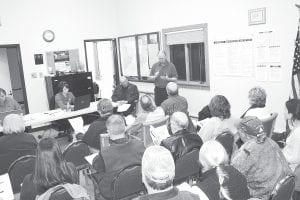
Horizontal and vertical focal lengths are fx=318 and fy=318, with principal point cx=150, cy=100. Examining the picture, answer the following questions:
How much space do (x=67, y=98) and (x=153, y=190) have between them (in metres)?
5.36

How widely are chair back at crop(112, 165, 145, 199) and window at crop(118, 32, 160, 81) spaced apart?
555 cm

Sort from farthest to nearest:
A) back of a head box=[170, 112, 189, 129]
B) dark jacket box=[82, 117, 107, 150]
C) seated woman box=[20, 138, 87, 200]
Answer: dark jacket box=[82, 117, 107, 150], back of a head box=[170, 112, 189, 129], seated woman box=[20, 138, 87, 200]

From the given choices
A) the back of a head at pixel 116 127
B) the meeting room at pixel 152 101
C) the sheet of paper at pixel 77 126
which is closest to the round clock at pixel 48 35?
the meeting room at pixel 152 101

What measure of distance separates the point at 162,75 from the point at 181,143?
164 inches

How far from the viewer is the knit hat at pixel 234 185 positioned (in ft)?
6.42

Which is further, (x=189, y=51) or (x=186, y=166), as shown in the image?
(x=189, y=51)

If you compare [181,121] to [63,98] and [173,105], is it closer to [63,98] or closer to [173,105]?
[173,105]

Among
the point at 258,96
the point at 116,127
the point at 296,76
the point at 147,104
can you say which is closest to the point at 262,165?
the point at 116,127

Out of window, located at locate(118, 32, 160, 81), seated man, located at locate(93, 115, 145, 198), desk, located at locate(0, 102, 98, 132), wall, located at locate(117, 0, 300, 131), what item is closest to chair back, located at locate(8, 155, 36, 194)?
seated man, located at locate(93, 115, 145, 198)

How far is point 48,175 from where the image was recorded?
2137 mm

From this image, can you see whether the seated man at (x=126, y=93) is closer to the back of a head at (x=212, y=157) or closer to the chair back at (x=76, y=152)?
the chair back at (x=76, y=152)

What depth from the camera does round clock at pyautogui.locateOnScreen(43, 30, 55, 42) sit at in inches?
314

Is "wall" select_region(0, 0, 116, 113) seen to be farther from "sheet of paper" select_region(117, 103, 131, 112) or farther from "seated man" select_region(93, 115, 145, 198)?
"seated man" select_region(93, 115, 145, 198)

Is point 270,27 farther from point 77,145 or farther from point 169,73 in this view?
point 77,145
